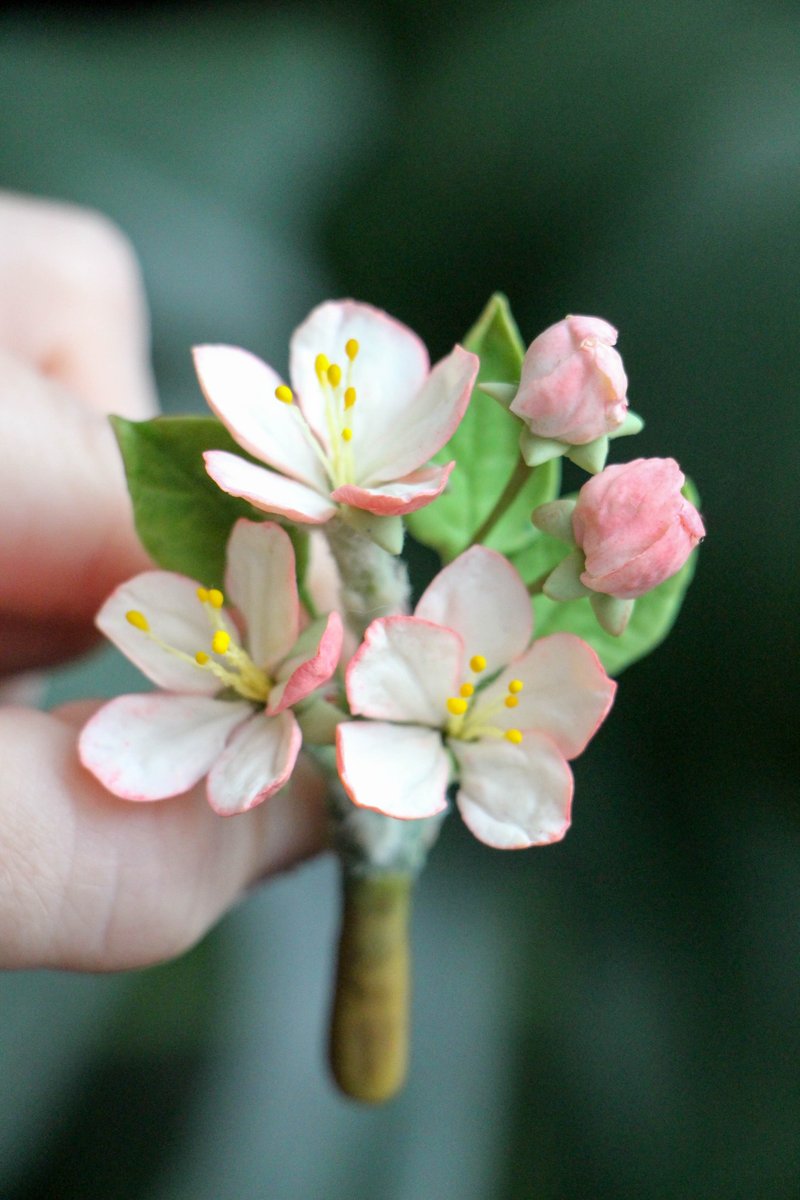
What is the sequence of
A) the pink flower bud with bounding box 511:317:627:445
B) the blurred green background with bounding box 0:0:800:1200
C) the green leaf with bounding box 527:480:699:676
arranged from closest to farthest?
the pink flower bud with bounding box 511:317:627:445
the green leaf with bounding box 527:480:699:676
the blurred green background with bounding box 0:0:800:1200

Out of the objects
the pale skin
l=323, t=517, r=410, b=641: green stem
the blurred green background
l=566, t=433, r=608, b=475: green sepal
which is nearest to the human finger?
the pale skin

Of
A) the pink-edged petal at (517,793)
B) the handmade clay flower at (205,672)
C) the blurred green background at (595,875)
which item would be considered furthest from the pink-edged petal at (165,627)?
the blurred green background at (595,875)

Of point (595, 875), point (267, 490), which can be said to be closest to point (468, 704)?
point (267, 490)

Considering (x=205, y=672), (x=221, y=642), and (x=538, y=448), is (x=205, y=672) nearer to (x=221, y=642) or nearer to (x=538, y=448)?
(x=221, y=642)

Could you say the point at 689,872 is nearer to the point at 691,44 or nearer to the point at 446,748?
the point at 446,748

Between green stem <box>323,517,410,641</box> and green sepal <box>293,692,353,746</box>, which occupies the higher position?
green stem <box>323,517,410,641</box>

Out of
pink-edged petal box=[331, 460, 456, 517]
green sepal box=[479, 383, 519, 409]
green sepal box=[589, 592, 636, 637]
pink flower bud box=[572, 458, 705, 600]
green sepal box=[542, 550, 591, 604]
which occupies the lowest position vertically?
green sepal box=[589, 592, 636, 637]

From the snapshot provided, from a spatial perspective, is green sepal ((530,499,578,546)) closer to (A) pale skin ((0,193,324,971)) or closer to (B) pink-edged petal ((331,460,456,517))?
(B) pink-edged petal ((331,460,456,517))

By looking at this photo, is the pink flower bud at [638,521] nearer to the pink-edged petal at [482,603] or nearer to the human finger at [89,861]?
the pink-edged petal at [482,603]
